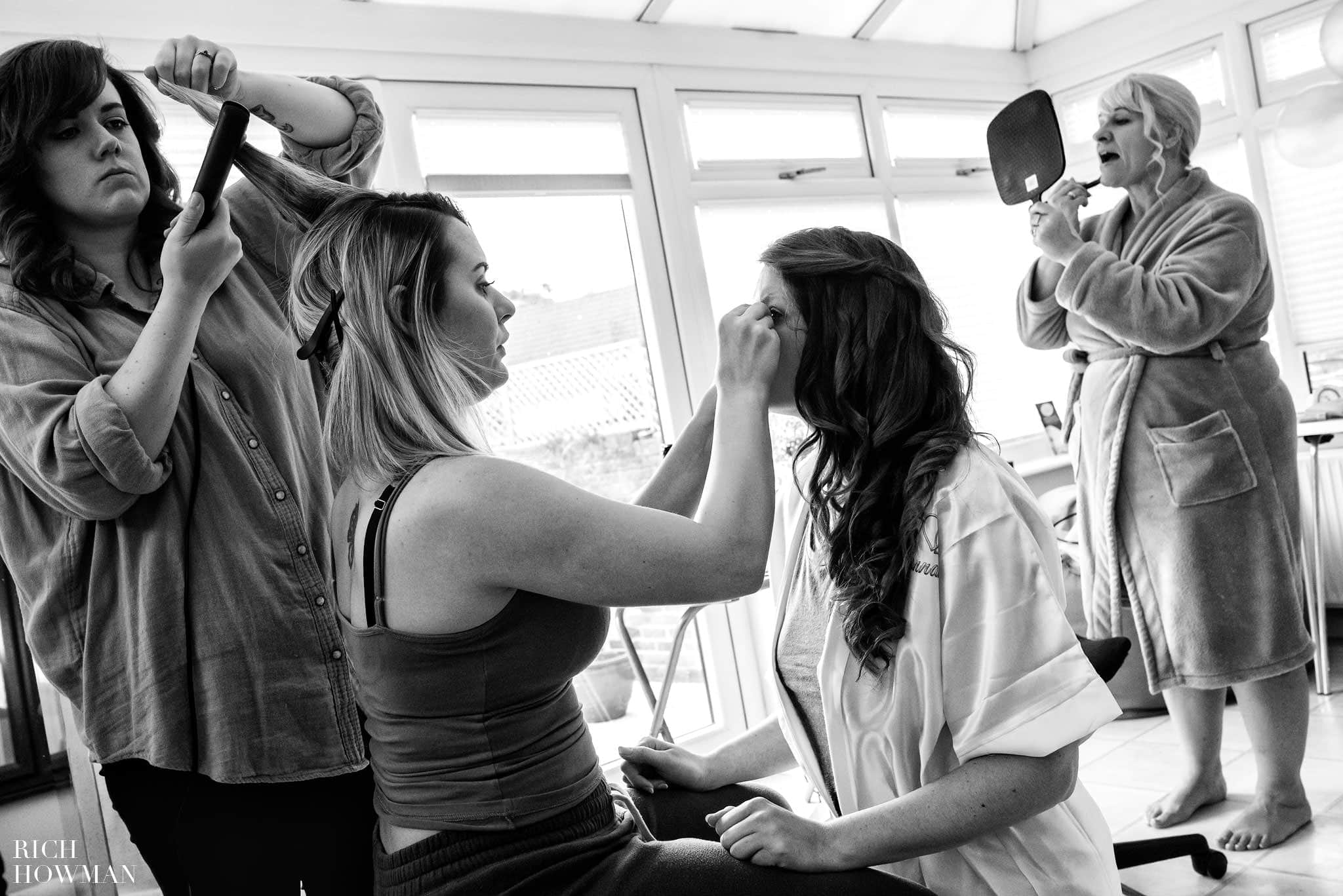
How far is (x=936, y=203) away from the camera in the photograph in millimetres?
4801

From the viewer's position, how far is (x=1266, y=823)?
2475 millimetres

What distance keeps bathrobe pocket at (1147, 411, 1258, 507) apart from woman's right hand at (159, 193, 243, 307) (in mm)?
2112

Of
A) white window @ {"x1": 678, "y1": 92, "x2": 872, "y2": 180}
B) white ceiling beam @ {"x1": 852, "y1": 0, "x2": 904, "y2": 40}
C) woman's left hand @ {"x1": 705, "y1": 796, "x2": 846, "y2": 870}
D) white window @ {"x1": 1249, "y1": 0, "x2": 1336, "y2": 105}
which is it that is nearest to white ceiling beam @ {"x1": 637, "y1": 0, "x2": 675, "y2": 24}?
white window @ {"x1": 678, "y1": 92, "x2": 872, "y2": 180}

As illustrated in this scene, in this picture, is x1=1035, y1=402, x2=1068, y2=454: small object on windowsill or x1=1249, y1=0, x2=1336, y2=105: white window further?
x1=1035, y1=402, x2=1068, y2=454: small object on windowsill

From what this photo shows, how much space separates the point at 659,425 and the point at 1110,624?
5.55 ft

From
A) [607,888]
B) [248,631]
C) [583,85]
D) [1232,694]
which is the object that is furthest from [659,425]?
[607,888]

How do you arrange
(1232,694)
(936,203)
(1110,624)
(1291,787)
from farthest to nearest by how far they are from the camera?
(936,203), (1232,694), (1110,624), (1291,787)

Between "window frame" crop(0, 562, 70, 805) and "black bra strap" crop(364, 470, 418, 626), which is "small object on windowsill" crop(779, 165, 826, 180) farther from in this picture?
"black bra strap" crop(364, 470, 418, 626)

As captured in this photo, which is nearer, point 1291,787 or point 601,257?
point 1291,787

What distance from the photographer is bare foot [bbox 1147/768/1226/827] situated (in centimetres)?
268

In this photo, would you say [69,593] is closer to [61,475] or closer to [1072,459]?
[61,475]

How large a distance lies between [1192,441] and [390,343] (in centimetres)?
202

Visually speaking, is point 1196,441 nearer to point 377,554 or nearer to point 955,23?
point 377,554

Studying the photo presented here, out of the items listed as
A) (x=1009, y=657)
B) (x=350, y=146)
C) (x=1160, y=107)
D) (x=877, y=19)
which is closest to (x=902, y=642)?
(x=1009, y=657)
